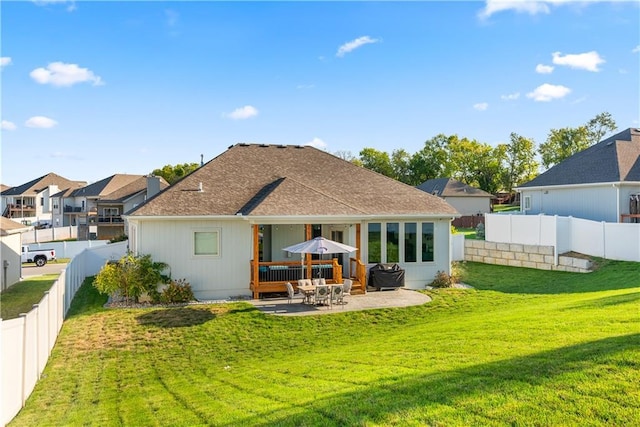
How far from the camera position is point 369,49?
21.4 metres

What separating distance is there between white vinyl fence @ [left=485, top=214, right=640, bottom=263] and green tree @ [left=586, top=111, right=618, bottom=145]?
169 feet

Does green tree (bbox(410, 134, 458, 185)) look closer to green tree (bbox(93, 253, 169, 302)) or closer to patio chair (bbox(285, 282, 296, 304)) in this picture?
patio chair (bbox(285, 282, 296, 304))

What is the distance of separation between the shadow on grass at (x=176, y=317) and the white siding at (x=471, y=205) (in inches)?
1717

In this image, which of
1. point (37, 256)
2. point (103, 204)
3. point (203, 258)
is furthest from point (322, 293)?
point (103, 204)

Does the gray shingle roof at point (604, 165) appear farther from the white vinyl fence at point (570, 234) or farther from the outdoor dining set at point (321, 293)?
the outdoor dining set at point (321, 293)

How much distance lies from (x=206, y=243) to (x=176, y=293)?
211 centimetres

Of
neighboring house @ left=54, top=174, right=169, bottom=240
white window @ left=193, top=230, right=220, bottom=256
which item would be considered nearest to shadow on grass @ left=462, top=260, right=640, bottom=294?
white window @ left=193, top=230, right=220, bottom=256

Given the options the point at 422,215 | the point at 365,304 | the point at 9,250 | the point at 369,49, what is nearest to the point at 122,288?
the point at 365,304

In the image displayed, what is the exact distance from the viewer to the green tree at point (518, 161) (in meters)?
68.2

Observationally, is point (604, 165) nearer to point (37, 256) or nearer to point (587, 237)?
point (587, 237)

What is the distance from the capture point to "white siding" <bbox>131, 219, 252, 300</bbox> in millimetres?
15492

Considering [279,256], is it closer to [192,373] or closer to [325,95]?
[192,373]

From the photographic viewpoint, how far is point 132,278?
14.6 meters

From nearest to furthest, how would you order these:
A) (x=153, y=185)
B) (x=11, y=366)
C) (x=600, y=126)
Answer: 1. (x=11, y=366)
2. (x=153, y=185)
3. (x=600, y=126)
